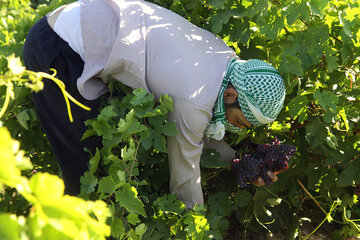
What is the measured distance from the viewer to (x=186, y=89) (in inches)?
81.0

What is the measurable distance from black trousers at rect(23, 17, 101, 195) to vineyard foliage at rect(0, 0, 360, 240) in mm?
71

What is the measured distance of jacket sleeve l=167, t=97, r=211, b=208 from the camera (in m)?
2.08

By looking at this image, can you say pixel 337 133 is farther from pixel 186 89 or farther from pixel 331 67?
pixel 186 89

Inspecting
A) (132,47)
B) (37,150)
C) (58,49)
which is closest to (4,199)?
(37,150)

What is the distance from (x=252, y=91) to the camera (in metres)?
2.10

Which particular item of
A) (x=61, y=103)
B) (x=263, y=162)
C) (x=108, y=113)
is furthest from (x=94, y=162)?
(x=263, y=162)

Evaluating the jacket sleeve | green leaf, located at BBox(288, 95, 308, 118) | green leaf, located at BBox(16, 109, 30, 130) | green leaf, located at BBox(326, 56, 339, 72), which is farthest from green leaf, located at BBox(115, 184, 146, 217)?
green leaf, located at BBox(326, 56, 339, 72)

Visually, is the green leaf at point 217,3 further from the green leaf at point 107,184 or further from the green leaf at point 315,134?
the green leaf at point 107,184

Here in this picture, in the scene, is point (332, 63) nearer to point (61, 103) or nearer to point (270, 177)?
point (270, 177)

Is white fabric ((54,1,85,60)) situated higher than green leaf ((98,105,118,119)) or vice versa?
white fabric ((54,1,85,60))

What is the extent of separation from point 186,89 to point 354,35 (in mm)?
836

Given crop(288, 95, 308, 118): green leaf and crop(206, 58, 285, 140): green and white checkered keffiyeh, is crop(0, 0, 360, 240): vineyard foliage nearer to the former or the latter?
crop(288, 95, 308, 118): green leaf

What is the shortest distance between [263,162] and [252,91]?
0.46 metres

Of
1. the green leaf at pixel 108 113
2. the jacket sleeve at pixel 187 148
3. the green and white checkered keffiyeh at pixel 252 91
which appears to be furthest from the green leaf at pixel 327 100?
the green leaf at pixel 108 113
